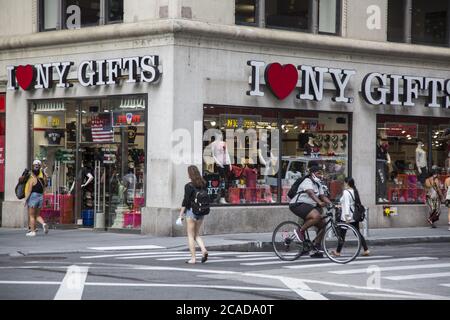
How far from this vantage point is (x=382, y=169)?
2784cm

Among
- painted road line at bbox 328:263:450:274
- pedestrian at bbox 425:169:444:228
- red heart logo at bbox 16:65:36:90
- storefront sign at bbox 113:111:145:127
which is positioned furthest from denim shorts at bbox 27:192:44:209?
pedestrian at bbox 425:169:444:228

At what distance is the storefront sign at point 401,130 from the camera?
1104 inches

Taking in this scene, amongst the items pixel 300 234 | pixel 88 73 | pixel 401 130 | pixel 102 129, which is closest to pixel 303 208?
pixel 300 234

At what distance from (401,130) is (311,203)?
10916 mm

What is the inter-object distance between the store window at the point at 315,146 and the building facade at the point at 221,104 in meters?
0.04

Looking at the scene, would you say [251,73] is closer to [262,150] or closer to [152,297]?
[262,150]

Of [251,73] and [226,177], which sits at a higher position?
[251,73]

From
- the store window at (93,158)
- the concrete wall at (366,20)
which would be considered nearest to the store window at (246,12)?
the concrete wall at (366,20)

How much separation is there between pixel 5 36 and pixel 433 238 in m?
13.3

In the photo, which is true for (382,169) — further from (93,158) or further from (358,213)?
(358,213)

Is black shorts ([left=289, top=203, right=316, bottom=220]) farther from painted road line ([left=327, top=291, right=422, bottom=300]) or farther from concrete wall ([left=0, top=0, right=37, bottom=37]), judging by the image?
concrete wall ([left=0, top=0, right=37, bottom=37])

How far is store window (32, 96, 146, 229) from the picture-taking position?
971 inches

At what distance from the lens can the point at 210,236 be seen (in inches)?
931
